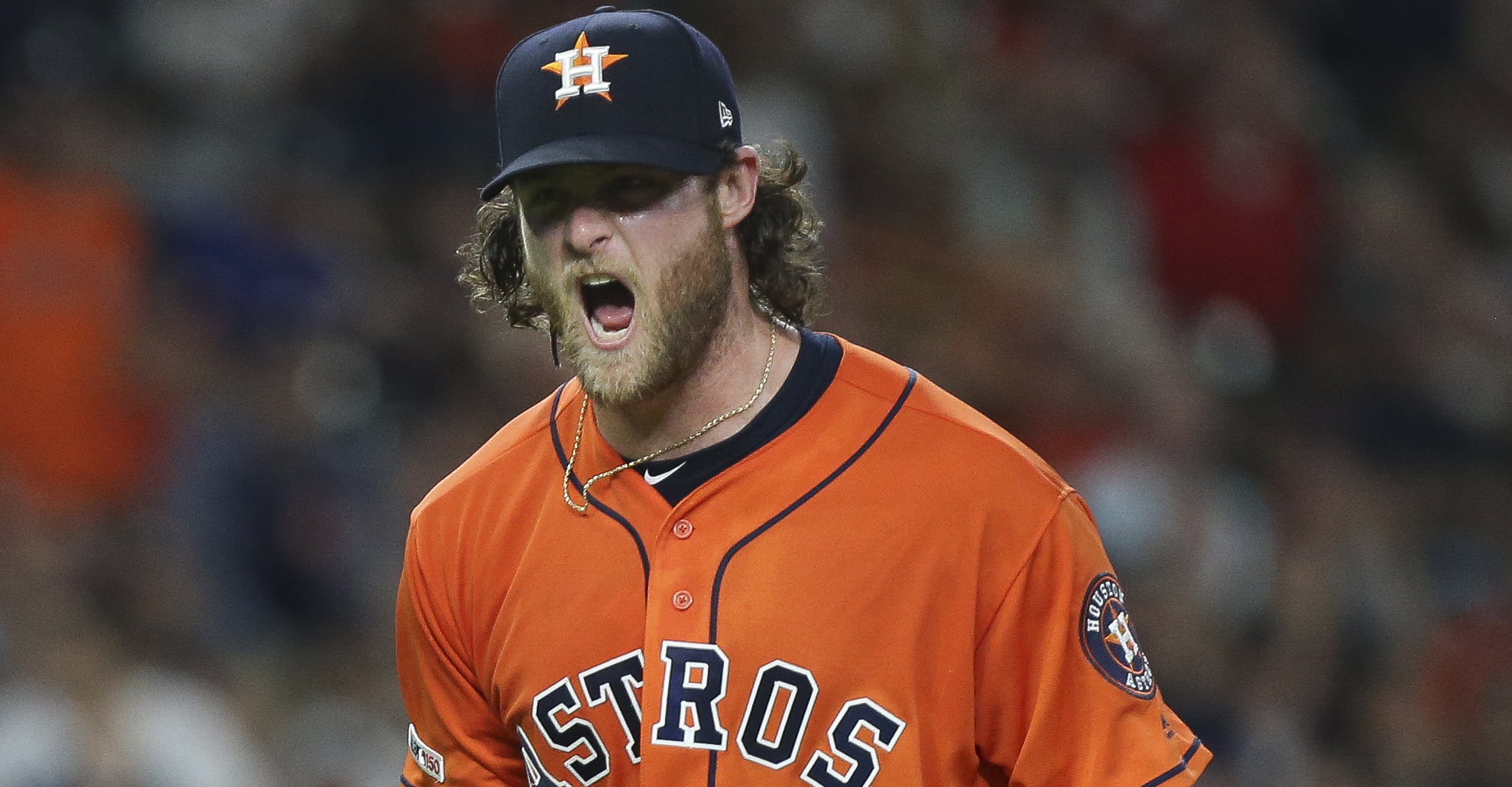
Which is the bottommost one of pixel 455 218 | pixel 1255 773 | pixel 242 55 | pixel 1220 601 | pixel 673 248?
pixel 1255 773

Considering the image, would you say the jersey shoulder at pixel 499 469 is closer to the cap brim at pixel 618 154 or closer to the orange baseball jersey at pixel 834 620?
the orange baseball jersey at pixel 834 620

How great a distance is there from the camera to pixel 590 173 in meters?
→ 2.21

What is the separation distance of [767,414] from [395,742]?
97.2 inches

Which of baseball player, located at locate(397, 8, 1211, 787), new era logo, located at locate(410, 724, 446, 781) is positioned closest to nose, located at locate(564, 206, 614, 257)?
baseball player, located at locate(397, 8, 1211, 787)

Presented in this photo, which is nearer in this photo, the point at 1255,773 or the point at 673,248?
the point at 673,248

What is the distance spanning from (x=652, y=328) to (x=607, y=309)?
0.09 meters

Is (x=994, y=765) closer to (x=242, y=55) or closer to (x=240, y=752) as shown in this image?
(x=240, y=752)

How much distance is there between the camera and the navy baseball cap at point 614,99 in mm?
2184

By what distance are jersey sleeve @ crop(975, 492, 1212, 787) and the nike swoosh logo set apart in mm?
443

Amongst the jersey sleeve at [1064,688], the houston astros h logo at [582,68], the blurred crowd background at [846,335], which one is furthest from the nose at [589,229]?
the blurred crowd background at [846,335]

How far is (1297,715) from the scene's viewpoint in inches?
185

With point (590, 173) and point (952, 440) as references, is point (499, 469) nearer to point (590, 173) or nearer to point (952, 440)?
point (590, 173)

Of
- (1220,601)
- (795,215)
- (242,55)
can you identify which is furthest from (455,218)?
(795,215)

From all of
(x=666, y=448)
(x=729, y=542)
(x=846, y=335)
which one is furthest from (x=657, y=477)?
(x=846, y=335)
